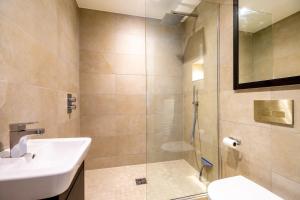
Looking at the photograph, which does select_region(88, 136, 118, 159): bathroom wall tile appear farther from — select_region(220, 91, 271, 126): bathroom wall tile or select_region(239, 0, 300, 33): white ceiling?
select_region(239, 0, 300, 33): white ceiling

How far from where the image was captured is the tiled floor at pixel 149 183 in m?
1.69

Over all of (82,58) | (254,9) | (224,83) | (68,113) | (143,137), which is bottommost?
(143,137)

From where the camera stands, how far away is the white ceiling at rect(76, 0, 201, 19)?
2.00 meters

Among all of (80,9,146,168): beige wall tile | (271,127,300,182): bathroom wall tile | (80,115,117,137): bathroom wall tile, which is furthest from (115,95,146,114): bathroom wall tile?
(271,127,300,182): bathroom wall tile

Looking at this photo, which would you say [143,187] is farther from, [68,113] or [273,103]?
[273,103]

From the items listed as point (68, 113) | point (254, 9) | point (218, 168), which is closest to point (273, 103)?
point (254, 9)

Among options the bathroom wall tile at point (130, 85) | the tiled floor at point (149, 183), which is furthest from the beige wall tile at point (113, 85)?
the tiled floor at point (149, 183)

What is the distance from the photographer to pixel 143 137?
99.0 inches

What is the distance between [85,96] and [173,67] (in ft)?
4.66

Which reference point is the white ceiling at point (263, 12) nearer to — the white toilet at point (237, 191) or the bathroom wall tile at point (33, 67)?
the white toilet at point (237, 191)

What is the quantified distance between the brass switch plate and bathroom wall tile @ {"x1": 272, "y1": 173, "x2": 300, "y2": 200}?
40 centimetres

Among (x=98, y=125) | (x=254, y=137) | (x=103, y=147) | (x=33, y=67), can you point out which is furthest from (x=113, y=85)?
(x=254, y=137)

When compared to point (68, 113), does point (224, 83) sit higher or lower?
higher

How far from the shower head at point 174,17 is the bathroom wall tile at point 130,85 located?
0.91 metres
